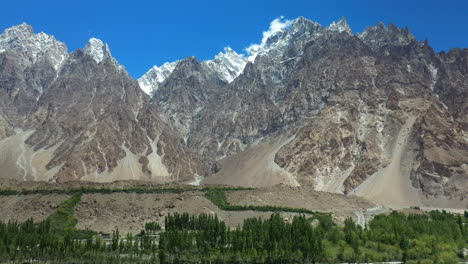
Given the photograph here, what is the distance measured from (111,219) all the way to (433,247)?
74.1m

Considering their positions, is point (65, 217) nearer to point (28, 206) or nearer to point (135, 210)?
point (28, 206)

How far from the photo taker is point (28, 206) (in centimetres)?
13288

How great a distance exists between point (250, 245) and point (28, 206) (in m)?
68.7

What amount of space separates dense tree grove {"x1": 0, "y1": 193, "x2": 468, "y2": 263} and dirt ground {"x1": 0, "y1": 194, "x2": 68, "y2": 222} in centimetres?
1986

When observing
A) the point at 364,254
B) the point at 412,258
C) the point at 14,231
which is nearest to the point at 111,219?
the point at 14,231

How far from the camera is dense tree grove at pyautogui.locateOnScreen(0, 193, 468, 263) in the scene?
8788 cm

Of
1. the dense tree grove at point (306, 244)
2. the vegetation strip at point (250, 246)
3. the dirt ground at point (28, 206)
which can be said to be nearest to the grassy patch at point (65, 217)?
the dirt ground at point (28, 206)

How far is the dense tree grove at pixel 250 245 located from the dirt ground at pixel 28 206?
19.9 meters

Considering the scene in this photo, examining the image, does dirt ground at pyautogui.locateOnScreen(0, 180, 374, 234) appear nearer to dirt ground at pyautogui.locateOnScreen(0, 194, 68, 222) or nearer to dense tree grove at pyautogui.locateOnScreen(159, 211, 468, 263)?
dirt ground at pyautogui.locateOnScreen(0, 194, 68, 222)

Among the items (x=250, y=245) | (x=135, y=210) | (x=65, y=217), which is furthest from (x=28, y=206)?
(x=250, y=245)

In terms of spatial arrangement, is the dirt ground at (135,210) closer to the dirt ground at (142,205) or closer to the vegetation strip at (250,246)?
the dirt ground at (142,205)

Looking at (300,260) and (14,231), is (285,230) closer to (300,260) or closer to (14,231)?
(300,260)

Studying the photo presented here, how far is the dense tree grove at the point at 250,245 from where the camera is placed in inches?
3460

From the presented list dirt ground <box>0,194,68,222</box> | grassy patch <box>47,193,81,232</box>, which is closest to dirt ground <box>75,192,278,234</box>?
grassy patch <box>47,193,81,232</box>
